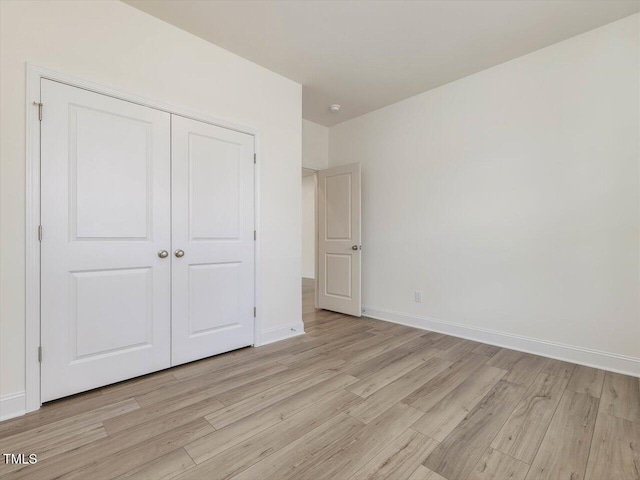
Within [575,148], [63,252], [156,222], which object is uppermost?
[575,148]

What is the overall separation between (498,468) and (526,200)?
2307mm

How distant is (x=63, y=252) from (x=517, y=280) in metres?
3.69

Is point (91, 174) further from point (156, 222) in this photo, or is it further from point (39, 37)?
point (39, 37)

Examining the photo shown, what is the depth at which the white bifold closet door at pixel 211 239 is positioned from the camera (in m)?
2.50

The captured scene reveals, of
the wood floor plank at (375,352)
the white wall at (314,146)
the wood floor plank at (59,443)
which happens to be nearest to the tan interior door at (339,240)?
the white wall at (314,146)

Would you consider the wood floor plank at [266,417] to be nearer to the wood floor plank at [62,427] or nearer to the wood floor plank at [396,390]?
the wood floor plank at [396,390]

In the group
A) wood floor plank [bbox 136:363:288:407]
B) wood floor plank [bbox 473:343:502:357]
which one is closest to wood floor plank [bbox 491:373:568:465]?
wood floor plank [bbox 473:343:502:357]

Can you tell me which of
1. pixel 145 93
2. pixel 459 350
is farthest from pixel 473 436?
pixel 145 93

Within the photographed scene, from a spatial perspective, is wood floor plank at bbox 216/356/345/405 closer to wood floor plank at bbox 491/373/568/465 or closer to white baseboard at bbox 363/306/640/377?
wood floor plank at bbox 491/373/568/465

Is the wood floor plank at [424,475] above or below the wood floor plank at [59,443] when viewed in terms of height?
below

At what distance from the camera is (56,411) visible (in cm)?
185

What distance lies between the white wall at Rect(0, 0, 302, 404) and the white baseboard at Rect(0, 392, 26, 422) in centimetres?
3

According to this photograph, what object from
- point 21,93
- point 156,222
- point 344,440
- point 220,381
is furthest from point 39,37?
point 344,440

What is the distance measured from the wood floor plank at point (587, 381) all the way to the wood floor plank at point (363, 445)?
1.26m
